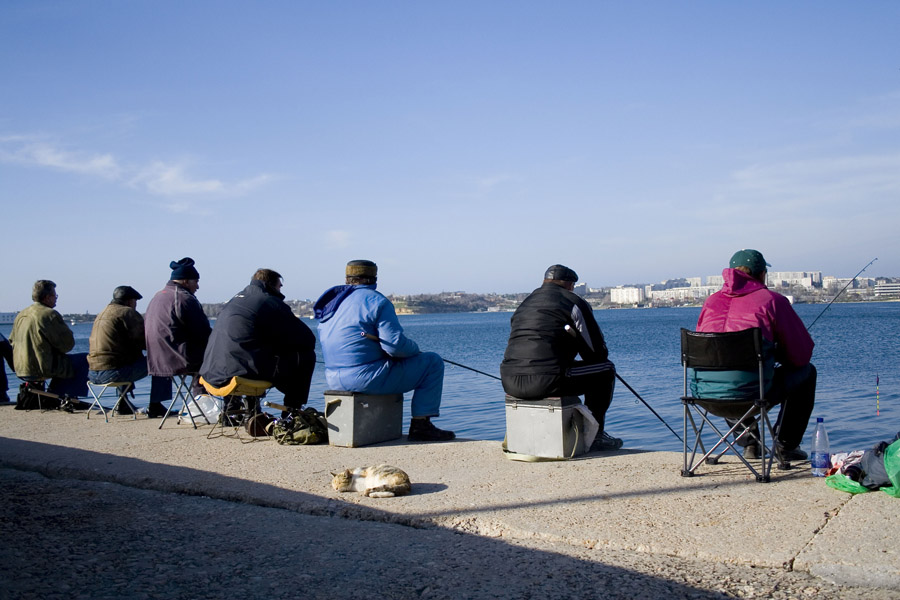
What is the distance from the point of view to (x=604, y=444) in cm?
601

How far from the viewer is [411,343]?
6.48 metres

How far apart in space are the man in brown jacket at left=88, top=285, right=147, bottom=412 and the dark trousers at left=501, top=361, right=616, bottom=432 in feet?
15.9

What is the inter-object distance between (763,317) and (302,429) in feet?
12.1

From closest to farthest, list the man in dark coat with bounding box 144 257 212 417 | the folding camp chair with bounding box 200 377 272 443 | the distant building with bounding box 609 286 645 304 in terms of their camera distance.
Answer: the folding camp chair with bounding box 200 377 272 443 → the man in dark coat with bounding box 144 257 212 417 → the distant building with bounding box 609 286 645 304

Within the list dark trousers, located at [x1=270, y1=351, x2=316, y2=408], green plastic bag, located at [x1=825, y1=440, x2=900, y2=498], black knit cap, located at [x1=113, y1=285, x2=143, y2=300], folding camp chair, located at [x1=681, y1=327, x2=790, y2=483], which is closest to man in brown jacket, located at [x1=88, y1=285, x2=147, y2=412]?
black knit cap, located at [x1=113, y1=285, x2=143, y2=300]

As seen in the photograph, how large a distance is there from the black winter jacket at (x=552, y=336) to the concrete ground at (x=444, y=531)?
69cm

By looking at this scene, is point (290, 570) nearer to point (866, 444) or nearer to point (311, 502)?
point (311, 502)

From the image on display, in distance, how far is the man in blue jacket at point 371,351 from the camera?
6344mm

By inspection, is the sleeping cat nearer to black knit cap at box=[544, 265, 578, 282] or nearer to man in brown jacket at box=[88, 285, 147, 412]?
black knit cap at box=[544, 265, 578, 282]

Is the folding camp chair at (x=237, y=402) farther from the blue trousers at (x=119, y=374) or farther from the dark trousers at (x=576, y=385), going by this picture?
the dark trousers at (x=576, y=385)

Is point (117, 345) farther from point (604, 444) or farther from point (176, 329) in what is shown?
point (604, 444)

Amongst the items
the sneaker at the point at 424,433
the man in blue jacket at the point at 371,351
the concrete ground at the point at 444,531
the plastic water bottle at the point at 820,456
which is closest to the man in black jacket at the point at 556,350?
the concrete ground at the point at 444,531

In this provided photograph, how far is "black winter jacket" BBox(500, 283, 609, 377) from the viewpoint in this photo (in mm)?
5645

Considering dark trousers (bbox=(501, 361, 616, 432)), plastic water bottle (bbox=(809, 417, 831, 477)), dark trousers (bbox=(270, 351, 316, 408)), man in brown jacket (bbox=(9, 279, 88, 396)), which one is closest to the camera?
plastic water bottle (bbox=(809, 417, 831, 477))
